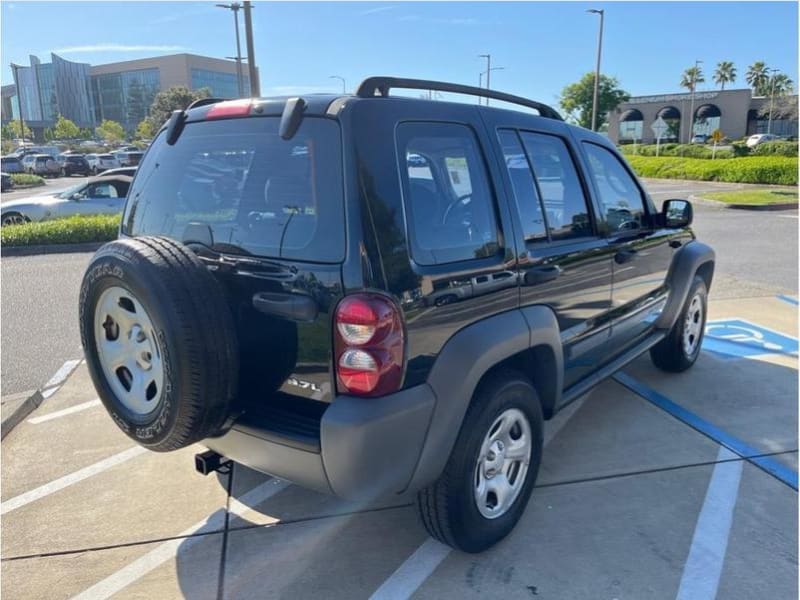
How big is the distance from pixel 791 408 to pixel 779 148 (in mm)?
34516

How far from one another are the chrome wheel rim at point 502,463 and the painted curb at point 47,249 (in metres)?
10.3

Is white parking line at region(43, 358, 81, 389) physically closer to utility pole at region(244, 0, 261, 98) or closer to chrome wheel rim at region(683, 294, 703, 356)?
chrome wheel rim at region(683, 294, 703, 356)

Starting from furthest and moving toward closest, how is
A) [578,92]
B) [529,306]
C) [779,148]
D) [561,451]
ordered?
[578,92], [779,148], [561,451], [529,306]

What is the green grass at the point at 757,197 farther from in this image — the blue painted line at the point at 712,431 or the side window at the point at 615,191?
the side window at the point at 615,191

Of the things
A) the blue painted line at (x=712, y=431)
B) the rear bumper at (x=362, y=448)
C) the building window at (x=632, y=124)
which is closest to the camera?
the rear bumper at (x=362, y=448)

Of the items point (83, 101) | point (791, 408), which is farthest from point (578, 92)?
point (83, 101)

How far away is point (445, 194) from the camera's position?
2.61 meters

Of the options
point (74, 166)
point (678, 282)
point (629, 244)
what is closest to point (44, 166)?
point (74, 166)

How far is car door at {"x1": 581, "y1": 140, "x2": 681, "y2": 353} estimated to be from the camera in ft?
12.1

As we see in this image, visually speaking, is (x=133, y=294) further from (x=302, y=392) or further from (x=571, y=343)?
(x=571, y=343)

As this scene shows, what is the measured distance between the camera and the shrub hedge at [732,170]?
23.6 meters

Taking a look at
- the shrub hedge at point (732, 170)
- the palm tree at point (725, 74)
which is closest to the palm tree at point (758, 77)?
the palm tree at point (725, 74)

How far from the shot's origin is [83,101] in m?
103

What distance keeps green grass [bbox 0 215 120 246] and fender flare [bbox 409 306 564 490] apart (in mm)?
10407
